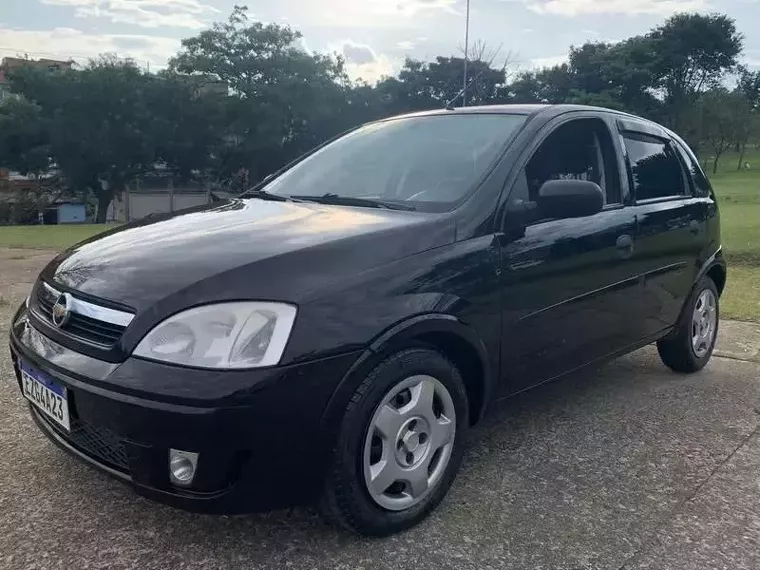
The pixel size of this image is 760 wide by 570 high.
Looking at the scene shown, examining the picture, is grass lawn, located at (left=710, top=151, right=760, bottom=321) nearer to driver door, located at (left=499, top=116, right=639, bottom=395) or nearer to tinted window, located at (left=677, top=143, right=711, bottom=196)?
tinted window, located at (left=677, top=143, right=711, bottom=196)

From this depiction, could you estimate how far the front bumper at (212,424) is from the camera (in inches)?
80.8

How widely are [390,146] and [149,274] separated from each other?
158 cm

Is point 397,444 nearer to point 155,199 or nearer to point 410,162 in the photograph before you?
point 410,162

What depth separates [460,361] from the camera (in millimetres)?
2770

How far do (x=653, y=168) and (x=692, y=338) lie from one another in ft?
3.88

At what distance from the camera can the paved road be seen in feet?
7.82

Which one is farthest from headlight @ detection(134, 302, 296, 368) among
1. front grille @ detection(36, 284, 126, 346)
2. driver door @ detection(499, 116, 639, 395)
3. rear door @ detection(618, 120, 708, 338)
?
rear door @ detection(618, 120, 708, 338)

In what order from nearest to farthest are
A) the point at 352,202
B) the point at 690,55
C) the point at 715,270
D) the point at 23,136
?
the point at 352,202 < the point at 715,270 < the point at 23,136 < the point at 690,55

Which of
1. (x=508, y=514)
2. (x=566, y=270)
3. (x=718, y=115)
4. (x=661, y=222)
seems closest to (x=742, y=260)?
(x=661, y=222)

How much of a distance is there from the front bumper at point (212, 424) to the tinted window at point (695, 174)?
10.4 ft

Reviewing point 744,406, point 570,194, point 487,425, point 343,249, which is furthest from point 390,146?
point 744,406

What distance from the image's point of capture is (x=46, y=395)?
243 cm

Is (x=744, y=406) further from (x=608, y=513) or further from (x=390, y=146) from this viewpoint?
(x=390, y=146)

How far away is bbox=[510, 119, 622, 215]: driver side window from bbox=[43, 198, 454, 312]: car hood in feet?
1.90
